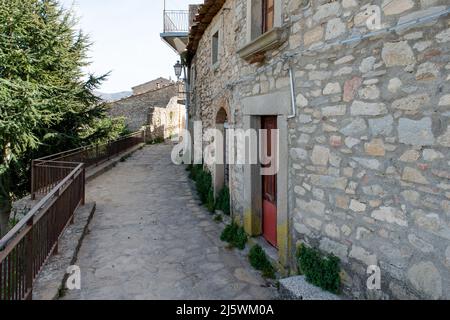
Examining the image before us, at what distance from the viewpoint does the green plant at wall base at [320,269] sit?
3.13 m

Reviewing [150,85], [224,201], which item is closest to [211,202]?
[224,201]

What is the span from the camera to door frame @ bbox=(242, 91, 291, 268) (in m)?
3.84

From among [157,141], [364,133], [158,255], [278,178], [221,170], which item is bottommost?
[158,255]

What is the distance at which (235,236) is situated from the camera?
5199 millimetres

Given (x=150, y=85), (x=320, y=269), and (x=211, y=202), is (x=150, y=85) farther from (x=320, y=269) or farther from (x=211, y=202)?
(x=320, y=269)

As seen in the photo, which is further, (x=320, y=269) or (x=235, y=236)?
(x=235, y=236)

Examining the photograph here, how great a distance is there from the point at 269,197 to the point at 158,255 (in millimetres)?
1823

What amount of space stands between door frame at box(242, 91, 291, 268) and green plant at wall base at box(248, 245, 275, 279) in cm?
22

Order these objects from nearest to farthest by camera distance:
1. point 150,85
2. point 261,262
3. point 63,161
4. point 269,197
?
point 261,262 → point 269,197 → point 63,161 → point 150,85

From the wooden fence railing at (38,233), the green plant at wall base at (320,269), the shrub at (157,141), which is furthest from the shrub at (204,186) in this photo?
the shrub at (157,141)

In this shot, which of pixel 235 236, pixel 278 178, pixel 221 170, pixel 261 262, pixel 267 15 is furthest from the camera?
pixel 221 170
